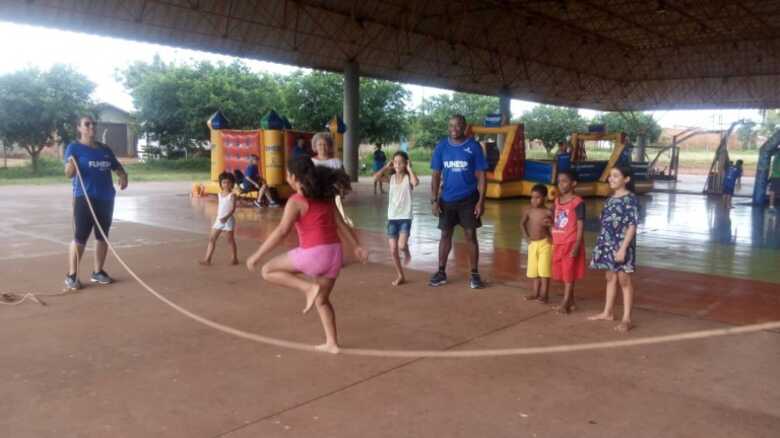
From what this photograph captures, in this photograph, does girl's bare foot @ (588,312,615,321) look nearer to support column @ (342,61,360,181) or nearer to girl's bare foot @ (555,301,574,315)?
girl's bare foot @ (555,301,574,315)

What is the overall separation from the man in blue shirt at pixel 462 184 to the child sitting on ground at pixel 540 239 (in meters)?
0.66

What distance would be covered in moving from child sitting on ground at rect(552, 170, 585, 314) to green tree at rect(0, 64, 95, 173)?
27.4 metres

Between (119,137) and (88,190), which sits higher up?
(119,137)

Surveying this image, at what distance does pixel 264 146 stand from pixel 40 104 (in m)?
16.8

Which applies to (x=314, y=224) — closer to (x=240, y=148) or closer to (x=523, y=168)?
(x=240, y=148)

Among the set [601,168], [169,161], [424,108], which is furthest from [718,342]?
[424,108]

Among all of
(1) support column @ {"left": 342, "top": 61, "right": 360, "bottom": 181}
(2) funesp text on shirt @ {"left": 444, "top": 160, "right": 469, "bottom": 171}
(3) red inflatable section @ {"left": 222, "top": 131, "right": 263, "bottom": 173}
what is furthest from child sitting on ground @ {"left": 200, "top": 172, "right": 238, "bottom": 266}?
(1) support column @ {"left": 342, "top": 61, "right": 360, "bottom": 181}

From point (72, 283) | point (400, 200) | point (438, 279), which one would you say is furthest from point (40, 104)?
point (438, 279)

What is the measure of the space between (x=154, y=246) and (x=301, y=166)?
567 cm

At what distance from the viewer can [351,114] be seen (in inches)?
986

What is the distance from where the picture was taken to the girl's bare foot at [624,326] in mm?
5152

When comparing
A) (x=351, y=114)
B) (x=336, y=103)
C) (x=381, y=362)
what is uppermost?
(x=336, y=103)

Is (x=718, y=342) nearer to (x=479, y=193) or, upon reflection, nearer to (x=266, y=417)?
(x=479, y=193)

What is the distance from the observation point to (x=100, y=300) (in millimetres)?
6043
